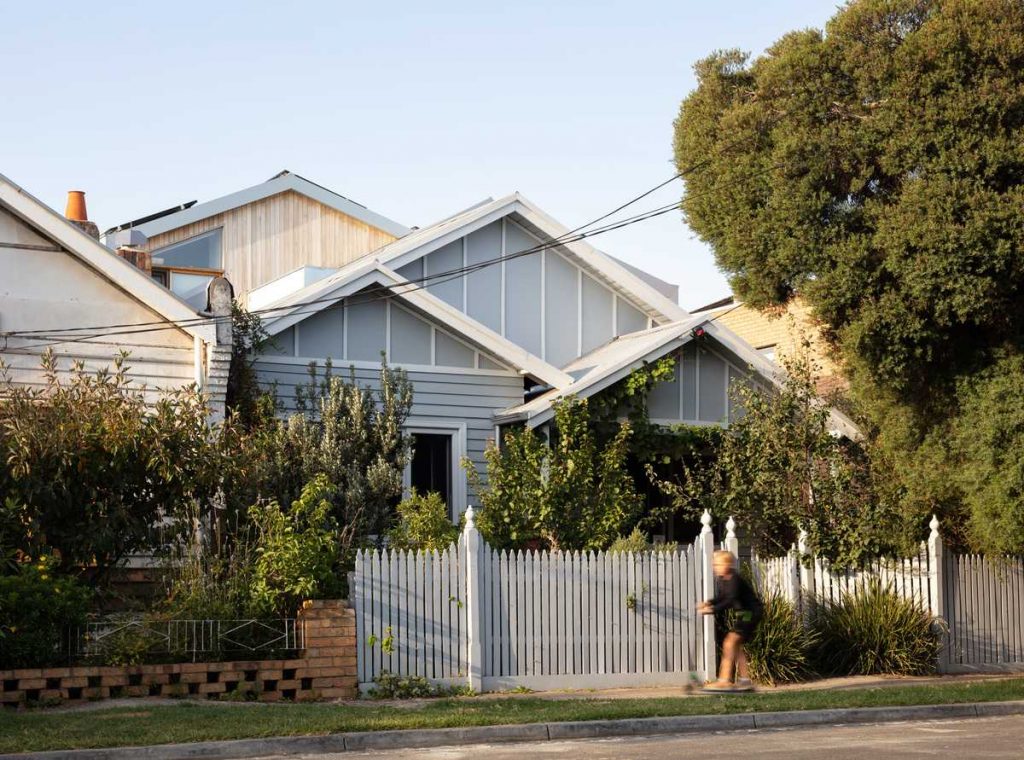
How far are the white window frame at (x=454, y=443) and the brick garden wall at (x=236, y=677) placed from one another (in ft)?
19.4

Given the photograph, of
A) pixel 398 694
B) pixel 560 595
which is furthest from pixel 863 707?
pixel 398 694

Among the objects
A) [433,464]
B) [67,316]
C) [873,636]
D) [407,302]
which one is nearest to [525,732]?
[873,636]

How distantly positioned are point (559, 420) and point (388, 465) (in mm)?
2479

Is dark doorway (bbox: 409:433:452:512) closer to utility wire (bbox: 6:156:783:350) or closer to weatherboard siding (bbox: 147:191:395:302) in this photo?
utility wire (bbox: 6:156:783:350)

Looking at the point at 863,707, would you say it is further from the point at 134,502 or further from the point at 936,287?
the point at 134,502

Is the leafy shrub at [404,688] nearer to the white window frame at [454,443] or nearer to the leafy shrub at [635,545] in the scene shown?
the leafy shrub at [635,545]

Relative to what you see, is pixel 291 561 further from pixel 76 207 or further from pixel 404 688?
pixel 76 207

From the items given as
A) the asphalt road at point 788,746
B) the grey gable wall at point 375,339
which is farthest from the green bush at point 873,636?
the grey gable wall at point 375,339

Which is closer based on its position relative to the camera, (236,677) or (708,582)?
(236,677)

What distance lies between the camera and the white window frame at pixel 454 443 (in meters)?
20.8

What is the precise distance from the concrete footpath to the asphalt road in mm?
230

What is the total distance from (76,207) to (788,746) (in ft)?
58.1

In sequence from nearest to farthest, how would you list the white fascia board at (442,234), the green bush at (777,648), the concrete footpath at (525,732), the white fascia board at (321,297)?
the concrete footpath at (525,732), the green bush at (777,648), the white fascia board at (321,297), the white fascia board at (442,234)

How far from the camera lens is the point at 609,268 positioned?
76.9 feet
